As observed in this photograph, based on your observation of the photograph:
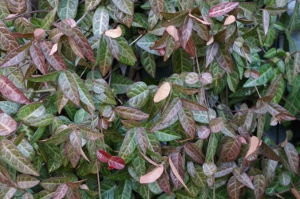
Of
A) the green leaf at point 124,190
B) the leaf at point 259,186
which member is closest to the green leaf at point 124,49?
the green leaf at point 124,190

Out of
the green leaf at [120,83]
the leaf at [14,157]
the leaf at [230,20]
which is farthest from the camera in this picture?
the green leaf at [120,83]

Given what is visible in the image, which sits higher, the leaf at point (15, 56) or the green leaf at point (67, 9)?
the green leaf at point (67, 9)

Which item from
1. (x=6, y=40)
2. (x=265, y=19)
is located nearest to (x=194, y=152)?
(x=265, y=19)

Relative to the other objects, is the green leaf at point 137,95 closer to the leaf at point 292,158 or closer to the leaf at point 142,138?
the leaf at point 142,138

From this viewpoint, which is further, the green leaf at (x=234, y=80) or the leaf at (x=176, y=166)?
the green leaf at (x=234, y=80)

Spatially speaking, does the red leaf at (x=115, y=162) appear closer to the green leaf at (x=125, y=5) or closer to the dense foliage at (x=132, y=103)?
the dense foliage at (x=132, y=103)

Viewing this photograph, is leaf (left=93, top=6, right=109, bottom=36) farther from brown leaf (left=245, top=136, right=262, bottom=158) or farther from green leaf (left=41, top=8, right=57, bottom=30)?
brown leaf (left=245, top=136, right=262, bottom=158)

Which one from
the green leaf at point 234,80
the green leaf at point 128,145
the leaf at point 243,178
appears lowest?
the leaf at point 243,178

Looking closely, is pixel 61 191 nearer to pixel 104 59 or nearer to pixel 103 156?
pixel 103 156

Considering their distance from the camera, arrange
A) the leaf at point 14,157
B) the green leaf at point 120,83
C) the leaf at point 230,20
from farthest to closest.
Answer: the green leaf at point 120,83 → the leaf at point 230,20 → the leaf at point 14,157
